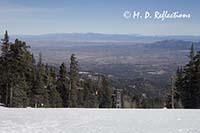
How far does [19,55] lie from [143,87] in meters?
124

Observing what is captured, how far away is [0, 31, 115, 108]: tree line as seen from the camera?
47.2 m

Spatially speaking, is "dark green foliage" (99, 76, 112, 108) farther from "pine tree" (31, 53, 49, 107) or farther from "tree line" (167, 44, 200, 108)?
"tree line" (167, 44, 200, 108)

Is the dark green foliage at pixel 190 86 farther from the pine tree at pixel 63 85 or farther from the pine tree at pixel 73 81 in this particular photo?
the pine tree at pixel 63 85
